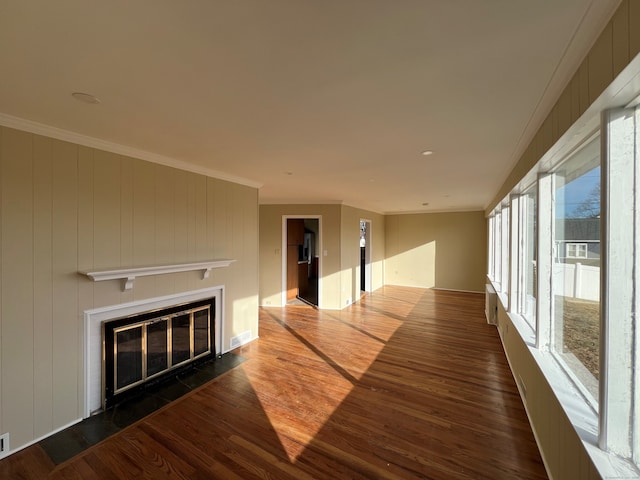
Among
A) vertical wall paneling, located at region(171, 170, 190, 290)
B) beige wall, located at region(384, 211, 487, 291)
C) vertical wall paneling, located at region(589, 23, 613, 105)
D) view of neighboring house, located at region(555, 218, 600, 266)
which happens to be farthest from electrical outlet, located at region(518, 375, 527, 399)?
beige wall, located at region(384, 211, 487, 291)

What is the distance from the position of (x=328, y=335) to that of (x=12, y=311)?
12.0ft

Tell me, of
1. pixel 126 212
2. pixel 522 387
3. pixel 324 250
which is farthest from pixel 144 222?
pixel 522 387

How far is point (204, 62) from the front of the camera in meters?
1.38

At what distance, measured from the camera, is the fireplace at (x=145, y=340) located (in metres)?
2.57

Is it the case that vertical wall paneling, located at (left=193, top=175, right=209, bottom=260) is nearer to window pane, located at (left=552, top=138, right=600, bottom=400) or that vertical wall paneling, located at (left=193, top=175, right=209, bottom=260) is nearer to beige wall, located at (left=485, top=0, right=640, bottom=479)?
beige wall, located at (left=485, top=0, right=640, bottom=479)

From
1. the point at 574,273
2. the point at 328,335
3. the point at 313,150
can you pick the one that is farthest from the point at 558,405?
the point at 328,335

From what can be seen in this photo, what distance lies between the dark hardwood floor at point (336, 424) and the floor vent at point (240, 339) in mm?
120

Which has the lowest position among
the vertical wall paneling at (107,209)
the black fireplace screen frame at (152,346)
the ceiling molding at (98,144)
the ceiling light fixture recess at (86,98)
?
the black fireplace screen frame at (152,346)

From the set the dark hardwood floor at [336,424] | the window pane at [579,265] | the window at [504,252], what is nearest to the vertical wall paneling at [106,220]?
the dark hardwood floor at [336,424]

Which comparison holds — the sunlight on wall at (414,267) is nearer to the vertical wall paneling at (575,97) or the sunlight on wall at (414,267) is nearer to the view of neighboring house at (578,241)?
the view of neighboring house at (578,241)

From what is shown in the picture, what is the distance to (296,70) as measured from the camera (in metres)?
1.44

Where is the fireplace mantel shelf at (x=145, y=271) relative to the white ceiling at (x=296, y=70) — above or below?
below

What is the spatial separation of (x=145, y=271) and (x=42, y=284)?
0.73 metres

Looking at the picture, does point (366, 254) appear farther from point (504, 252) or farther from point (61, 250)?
point (61, 250)
